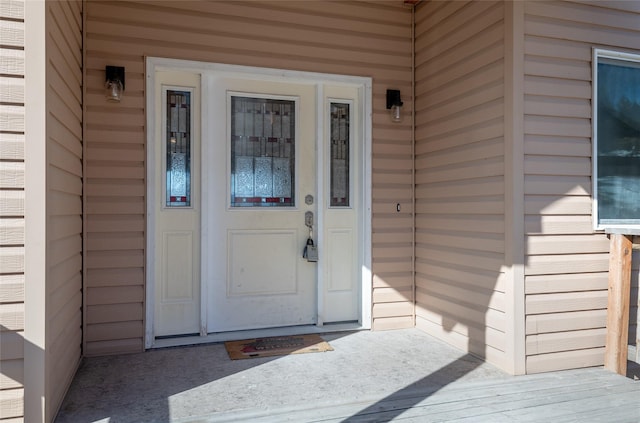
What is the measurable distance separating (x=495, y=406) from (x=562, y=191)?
1.39 m

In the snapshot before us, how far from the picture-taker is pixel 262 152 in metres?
3.69

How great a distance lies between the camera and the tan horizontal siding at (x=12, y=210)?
196cm

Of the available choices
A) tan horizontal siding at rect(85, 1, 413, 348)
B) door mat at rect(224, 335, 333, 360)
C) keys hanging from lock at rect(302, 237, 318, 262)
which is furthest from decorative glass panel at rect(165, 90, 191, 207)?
door mat at rect(224, 335, 333, 360)

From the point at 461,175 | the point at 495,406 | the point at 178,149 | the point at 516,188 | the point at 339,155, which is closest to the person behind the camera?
the point at 495,406

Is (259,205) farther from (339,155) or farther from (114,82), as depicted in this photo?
(114,82)

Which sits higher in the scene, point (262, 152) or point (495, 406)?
point (262, 152)

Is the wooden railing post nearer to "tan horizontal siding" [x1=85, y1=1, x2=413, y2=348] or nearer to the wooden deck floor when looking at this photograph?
the wooden deck floor

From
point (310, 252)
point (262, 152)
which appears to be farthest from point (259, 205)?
point (310, 252)

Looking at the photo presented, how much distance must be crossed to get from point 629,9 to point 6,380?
13.5ft

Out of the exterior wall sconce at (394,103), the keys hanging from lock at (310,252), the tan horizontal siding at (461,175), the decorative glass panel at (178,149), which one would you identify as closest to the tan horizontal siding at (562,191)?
the tan horizontal siding at (461,175)

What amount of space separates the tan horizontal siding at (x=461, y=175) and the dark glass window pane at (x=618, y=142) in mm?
722

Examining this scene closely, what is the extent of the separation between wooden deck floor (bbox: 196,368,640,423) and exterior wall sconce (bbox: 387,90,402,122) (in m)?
2.12

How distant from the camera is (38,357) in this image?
6.55 ft

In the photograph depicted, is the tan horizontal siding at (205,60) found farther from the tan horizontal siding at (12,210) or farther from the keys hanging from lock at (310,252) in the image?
the tan horizontal siding at (12,210)
